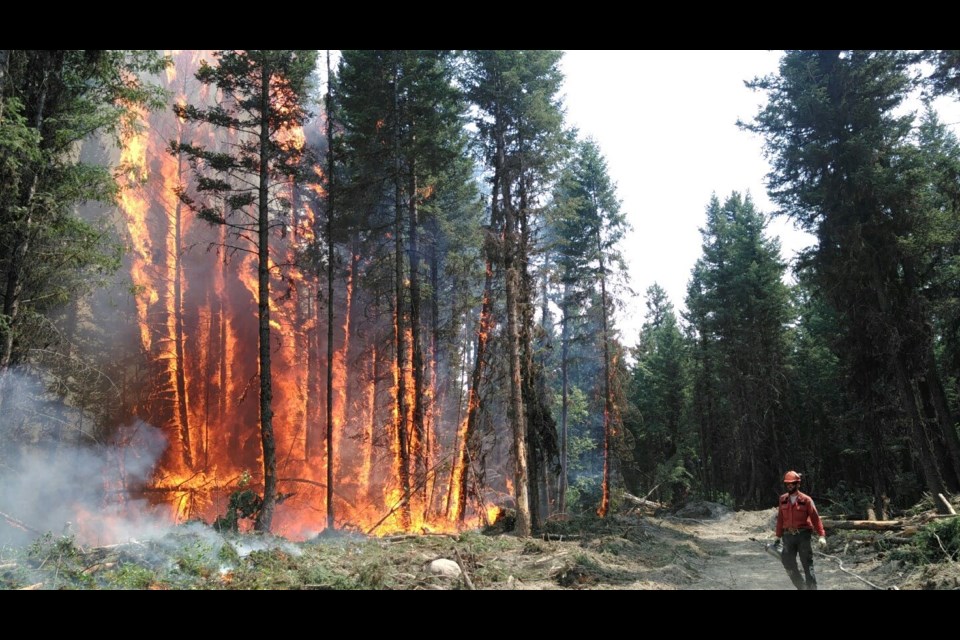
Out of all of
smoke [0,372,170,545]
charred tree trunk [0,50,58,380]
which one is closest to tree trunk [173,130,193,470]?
smoke [0,372,170,545]

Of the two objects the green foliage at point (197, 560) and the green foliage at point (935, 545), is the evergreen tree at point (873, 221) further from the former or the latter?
the green foliage at point (197, 560)

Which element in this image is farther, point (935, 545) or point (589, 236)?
point (589, 236)

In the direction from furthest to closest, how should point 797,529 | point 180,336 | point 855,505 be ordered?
point 180,336, point 855,505, point 797,529

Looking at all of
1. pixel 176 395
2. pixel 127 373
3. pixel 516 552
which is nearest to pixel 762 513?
pixel 516 552

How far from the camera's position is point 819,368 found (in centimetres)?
3431

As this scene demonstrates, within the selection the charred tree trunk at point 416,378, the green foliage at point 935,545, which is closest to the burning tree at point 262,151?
the charred tree trunk at point 416,378

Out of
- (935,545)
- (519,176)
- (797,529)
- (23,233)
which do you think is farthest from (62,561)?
(935,545)

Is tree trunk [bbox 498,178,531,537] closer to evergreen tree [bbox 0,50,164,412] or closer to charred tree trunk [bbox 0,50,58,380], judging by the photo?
evergreen tree [bbox 0,50,164,412]

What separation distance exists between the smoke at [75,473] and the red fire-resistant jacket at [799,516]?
21.6 metres

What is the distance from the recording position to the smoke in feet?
72.2

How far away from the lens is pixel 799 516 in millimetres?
9688

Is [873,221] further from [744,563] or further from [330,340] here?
[330,340]

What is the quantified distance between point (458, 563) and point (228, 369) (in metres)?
32.4
